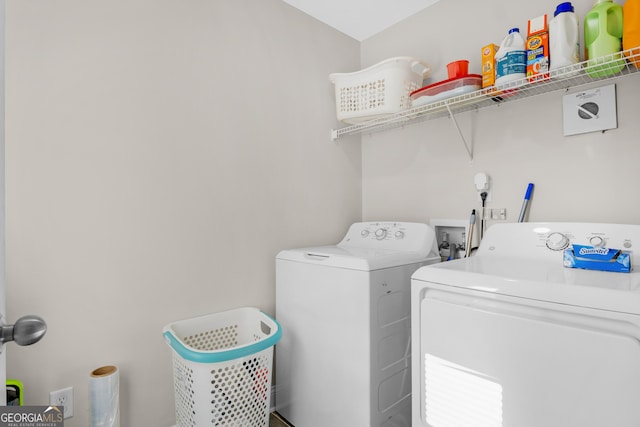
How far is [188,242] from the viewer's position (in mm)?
1621

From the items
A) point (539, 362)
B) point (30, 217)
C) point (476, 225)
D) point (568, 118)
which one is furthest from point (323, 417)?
point (568, 118)

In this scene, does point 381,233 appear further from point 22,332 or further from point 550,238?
point 22,332

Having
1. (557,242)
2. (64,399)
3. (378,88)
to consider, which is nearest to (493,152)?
(557,242)

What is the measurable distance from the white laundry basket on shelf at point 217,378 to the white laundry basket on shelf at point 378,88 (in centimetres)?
129

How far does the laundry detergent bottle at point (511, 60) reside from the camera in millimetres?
1415

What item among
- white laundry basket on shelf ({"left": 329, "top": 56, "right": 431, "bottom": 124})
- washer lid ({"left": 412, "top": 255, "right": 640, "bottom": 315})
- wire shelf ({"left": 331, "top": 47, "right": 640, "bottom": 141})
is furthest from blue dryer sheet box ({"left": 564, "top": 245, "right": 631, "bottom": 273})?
white laundry basket on shelf ({"left": 329, "top": 56, "right": 431, "bottom": 124})

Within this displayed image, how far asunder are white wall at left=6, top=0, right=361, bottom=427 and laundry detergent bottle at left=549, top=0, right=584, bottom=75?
130 centimetres

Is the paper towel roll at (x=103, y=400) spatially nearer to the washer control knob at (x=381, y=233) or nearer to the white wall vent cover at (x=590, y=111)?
the washer control knob at (x=381, y=233)

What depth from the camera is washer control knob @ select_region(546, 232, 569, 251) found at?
1.34 metres

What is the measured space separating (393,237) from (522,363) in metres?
0.97

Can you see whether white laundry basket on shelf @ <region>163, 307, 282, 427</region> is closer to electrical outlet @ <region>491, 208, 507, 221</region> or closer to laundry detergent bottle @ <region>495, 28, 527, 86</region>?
electrical outlet @ <region>491, 208, 507, 221</region>

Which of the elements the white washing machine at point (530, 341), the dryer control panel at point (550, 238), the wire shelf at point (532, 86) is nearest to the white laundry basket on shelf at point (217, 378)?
the white washing machine at point (530, 341)

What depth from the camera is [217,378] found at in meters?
1.33

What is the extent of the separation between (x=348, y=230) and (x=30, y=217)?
65.2 inches
